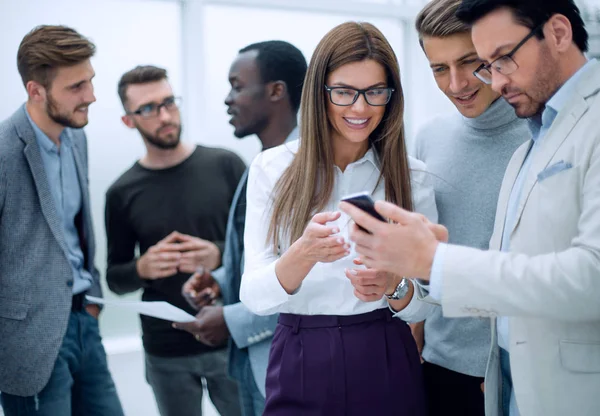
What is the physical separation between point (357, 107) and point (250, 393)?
1.15 metres

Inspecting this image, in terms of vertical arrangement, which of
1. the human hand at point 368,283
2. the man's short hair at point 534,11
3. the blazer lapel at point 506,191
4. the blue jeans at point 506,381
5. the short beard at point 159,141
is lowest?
the blue jeans at point 506,381

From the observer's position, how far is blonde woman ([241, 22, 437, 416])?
169cm

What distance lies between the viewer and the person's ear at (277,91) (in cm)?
283

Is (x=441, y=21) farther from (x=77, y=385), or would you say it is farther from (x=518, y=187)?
(x=77, y=385)

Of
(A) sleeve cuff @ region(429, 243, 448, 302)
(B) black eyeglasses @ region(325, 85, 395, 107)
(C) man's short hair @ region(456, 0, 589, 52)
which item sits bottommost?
(A) sleeve cuff @ region(429, 243, 448, 302)

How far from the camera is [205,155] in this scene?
10.5ft

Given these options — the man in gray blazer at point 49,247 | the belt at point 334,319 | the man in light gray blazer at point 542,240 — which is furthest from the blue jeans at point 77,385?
the man in light gray blazer at point 542,240

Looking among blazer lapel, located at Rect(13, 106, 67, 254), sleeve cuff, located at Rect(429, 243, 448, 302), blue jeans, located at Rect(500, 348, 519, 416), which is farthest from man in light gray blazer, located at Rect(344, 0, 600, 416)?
blazer lapel, located at Rect(13, 106, 67, 254)

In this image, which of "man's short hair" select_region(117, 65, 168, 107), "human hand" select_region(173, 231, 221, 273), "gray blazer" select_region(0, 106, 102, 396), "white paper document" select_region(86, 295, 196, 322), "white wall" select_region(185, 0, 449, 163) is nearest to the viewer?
"white paper document" select_region(86, 295, 196, 322)

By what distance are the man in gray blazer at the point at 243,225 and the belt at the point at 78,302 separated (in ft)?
1.48

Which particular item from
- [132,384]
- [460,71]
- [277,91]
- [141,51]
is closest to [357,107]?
[460,71]

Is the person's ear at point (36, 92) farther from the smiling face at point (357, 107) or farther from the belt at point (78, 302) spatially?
the smiling face at point (357, 107)

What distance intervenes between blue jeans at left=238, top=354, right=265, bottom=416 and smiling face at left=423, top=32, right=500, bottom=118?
1.18 metres

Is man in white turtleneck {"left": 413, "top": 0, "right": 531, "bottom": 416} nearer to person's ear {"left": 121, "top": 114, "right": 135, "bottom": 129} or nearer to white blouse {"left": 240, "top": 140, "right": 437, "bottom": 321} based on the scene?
white blouse {"left": 240, "top": 140, "right": 437, "bottom": 321}
